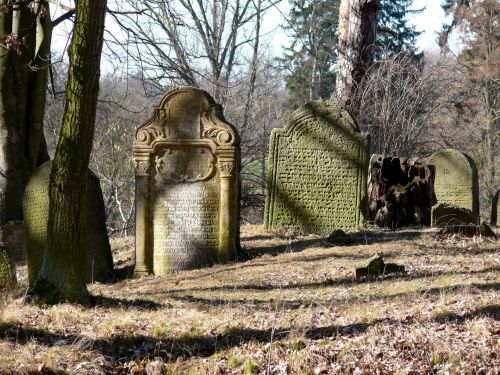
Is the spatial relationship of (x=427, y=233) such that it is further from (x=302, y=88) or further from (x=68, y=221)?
(x=302, y=88)

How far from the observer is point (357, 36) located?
13.6 m

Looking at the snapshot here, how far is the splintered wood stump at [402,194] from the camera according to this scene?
11.4 meters

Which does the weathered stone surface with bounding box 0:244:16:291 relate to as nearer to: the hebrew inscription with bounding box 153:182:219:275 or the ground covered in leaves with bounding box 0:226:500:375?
the ground covered in leaves with bounding box 0:226:500:375

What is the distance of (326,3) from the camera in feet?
94.2

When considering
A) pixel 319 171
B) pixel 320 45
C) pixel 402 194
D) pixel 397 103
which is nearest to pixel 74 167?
pixel 319 171

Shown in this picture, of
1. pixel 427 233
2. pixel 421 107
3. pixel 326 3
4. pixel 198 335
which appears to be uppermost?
pixel 326 3

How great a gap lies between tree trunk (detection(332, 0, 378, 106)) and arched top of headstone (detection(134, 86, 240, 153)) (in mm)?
5521

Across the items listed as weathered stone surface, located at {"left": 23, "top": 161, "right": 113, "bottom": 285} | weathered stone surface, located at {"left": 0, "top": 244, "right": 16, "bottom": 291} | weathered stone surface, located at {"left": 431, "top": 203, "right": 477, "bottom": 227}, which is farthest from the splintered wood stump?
weathered stone surface, located at {"left": 0, "top": 244, "right": 16, "bottom": 291}

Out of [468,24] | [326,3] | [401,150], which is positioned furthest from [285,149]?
[326,3]

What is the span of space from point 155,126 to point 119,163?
15020 millimetres

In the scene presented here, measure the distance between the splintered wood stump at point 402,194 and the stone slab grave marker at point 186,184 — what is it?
3.27 meters

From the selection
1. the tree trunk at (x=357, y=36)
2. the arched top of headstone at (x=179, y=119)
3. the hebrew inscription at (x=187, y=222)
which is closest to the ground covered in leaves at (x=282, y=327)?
the hebrew inscription at (x=187, y=222)

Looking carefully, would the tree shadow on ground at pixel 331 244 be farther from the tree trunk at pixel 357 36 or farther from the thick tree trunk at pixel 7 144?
the tree trunk at pixel 357 36

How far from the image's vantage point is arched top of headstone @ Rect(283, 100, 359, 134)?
10.6m
